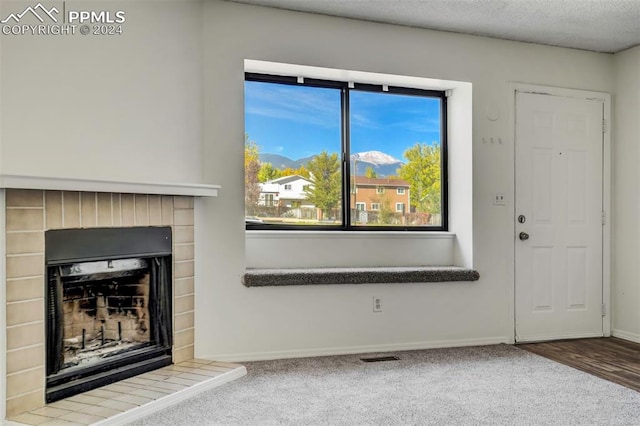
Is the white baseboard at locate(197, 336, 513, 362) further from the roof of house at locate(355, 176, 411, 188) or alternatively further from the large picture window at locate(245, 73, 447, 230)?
the roof of house at locate(355, 176, 411, 188)

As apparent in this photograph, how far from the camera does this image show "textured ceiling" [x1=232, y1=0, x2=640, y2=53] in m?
3.36

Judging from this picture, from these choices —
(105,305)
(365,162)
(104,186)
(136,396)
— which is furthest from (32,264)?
(365,162)

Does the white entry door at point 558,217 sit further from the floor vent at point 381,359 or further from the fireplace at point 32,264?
the fireplace at point 32,264

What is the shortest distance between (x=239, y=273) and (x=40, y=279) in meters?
1.26

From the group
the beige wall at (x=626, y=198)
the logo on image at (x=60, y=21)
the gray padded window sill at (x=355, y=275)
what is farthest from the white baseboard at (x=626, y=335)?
the logo on image at (x=60, y=21)

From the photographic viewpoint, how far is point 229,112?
11.2 ft

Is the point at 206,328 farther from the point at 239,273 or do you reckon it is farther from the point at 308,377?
the point at 308,377

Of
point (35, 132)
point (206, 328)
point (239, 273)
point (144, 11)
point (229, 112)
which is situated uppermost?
point (144, 11)

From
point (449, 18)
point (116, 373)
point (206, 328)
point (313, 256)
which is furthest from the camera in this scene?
point (313, 256)

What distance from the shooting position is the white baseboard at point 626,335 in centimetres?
410

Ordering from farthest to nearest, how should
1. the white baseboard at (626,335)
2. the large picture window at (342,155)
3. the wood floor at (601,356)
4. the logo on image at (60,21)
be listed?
the white baseboard at (626,335)
the large picture window at (342,155)
the wood floor at (601,356)
the logo on image at (60,21)

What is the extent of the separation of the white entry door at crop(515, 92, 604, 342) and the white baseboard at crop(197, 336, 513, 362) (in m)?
0.35

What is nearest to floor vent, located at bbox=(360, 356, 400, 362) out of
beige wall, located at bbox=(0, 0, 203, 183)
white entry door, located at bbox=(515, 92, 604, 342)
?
white entry door, located at bbox=(515, 92, 604, 342)

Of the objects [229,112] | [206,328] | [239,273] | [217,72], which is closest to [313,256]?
[239,273]
